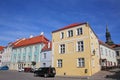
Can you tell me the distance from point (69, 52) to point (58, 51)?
3.60 metres

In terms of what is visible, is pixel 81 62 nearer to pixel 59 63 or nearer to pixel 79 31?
pixel 59 63

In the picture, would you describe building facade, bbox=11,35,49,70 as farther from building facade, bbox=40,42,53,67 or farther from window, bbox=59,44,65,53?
window, bbox=59,44,65,53

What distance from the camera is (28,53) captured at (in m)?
56.5

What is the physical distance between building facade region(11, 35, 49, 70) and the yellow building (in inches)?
573

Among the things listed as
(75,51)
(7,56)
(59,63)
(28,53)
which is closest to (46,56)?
(59,63)

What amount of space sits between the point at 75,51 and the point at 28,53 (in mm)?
27322

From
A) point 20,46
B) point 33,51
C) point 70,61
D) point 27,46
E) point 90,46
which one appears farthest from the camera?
point 20,46

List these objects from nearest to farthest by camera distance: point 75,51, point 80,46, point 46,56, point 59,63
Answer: point 80,46
point 75,51
point 59,63
point 46,56

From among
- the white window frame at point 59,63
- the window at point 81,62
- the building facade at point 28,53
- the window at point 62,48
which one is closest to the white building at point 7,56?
the building facade at point 28,53

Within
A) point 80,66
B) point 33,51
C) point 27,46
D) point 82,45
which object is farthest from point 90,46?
point 27,46

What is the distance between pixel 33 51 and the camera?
5412 cm

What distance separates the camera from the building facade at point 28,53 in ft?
171

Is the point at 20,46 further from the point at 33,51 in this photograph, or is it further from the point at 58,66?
the point at 58,66

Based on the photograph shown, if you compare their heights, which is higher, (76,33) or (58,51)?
(76,33)
